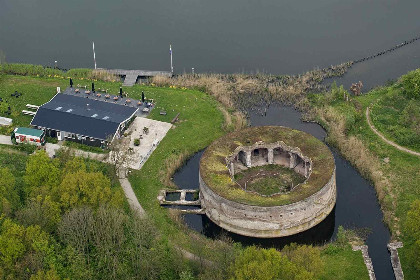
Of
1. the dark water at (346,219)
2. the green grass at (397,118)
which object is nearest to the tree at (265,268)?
the dark water at (346,219)

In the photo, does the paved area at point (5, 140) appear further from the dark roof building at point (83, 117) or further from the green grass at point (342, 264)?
the green grass at point (342, 264)

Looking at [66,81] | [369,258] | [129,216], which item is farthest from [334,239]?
[66,81]

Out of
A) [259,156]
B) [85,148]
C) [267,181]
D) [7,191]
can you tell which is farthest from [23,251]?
[259,156]

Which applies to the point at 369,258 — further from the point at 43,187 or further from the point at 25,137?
the point at 25,137

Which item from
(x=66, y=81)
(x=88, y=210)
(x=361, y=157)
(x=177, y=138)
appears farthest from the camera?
(x=66, y=81)

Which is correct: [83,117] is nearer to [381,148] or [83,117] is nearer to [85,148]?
[85,148]
